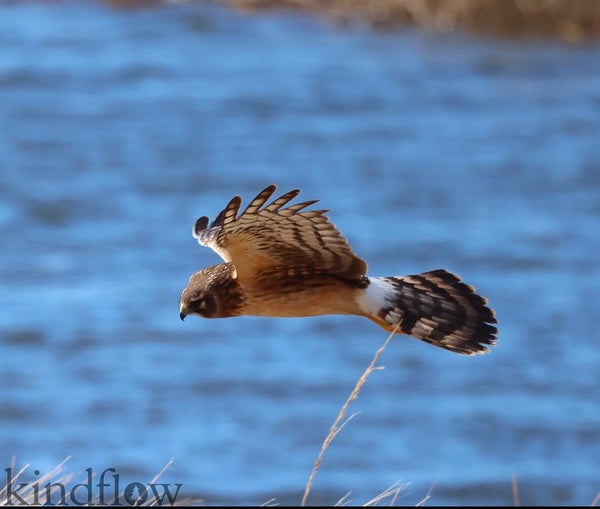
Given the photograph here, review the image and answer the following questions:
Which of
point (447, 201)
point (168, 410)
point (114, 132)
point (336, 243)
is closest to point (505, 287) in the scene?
point (447, 201)

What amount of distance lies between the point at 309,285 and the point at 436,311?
547 millimetres

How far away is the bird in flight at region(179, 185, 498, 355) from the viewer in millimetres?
3609

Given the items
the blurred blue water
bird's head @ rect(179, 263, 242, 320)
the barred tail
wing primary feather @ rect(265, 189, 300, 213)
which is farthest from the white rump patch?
the blurred blue water

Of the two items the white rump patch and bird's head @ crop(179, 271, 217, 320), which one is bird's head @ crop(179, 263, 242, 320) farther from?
the white rump patch

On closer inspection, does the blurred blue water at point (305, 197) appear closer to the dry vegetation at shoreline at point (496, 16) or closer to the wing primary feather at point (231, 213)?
the dry vegetation at shoreline at point (496, 16)

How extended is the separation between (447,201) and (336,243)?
443 inches

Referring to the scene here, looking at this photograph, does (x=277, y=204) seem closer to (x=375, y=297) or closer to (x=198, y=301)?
(x=198, y=301)

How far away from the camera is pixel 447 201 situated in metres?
14.9

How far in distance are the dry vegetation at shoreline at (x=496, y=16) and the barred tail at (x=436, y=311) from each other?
15.0 meters

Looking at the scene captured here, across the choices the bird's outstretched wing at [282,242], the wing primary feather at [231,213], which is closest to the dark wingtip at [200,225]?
the bird's outstretched wing at [282,242]

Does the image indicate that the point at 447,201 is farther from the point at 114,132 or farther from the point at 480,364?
the point at 114,132

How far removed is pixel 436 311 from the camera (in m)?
4.26

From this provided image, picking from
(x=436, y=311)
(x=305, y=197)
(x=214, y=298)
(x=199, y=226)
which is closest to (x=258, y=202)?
(x=214, y=298)

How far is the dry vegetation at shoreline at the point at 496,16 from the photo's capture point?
19.0 metres
